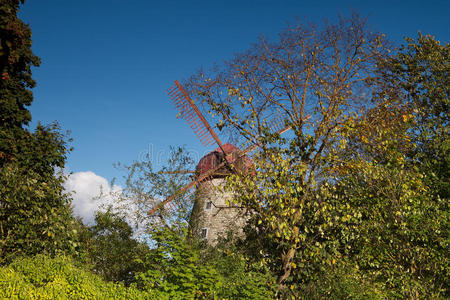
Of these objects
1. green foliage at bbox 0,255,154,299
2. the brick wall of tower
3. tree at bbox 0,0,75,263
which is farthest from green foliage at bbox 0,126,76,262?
the brick wall of tower

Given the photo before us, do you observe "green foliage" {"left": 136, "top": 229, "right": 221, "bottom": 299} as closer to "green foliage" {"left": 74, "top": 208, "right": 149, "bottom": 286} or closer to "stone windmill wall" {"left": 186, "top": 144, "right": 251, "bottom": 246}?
"green foliage" {"left": 74, "top": 208, "right": 149, "bottom": 286}

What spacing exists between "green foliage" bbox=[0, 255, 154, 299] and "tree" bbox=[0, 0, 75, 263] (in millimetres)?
1897

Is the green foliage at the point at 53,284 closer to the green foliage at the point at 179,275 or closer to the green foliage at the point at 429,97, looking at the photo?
the green foliage at the point at 179,275

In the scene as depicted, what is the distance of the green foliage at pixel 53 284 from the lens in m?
6.32

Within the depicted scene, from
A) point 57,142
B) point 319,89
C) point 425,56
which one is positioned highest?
point 425,56

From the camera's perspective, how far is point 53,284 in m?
6.95

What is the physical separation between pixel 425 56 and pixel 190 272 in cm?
1407

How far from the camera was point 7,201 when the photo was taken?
9914mm

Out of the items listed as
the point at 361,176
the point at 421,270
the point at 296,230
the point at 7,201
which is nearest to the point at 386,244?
the point at 421,270

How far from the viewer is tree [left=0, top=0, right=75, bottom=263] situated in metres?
10.2

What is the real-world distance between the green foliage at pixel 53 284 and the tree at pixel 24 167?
1.90m

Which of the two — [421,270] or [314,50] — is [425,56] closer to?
[314,50]

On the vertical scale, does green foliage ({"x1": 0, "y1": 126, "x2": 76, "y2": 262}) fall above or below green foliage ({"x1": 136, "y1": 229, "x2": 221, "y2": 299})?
above

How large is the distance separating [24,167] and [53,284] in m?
6.53
